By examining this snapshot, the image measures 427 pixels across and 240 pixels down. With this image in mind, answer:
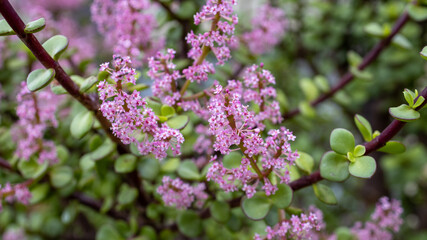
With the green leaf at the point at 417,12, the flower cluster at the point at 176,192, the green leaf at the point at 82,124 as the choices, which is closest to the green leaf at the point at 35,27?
the green leaf at the point at 82,124

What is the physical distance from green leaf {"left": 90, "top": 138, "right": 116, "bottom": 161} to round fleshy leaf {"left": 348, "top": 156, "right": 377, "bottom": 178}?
1.00ft

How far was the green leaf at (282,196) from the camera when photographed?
1.51ft

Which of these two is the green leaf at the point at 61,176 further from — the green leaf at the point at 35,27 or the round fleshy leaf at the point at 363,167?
the round fleshy leaf at the point at 363,167

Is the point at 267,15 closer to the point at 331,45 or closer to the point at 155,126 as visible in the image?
the point at 331,45

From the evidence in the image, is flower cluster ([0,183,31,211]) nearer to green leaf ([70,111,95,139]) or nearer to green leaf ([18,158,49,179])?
green leaf ([18,158,49,179])

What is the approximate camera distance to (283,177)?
1.51ft

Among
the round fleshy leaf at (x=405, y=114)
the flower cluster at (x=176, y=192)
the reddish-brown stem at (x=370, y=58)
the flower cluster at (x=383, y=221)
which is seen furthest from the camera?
the reddish-brown stem at (x=370, y=58)

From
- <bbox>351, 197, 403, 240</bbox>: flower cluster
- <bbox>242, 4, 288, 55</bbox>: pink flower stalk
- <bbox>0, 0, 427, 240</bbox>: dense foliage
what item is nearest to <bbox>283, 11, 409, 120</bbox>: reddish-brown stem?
<bbox>0, 0, 427, 240</bbox>: dense foliage

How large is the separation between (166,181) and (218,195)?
77 millimetres

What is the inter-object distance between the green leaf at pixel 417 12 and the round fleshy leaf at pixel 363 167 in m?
0.38

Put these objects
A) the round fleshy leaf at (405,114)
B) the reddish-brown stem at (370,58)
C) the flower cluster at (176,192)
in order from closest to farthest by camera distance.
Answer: the round fleshy leaf at (405,114), the flower cluster at (176,192), the reddish-brown stem at (370,58)

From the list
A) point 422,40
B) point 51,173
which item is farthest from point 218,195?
point 422,40

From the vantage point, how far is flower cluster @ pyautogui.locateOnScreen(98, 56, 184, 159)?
0.41m

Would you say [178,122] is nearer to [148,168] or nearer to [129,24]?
[148,168]
